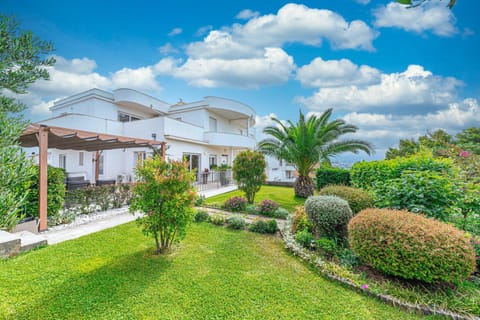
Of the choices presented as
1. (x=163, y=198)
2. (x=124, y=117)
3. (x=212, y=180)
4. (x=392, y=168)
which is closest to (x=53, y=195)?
(x=163, y=198)

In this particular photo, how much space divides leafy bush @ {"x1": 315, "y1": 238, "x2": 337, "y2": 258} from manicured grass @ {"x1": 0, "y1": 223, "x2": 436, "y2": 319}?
0.69 meters

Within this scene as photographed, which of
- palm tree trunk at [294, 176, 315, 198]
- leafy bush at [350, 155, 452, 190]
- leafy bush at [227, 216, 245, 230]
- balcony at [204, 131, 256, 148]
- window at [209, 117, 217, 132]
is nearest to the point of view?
leafy bush at [350, 155, 452, 190]

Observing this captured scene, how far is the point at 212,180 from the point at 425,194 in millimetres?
13226

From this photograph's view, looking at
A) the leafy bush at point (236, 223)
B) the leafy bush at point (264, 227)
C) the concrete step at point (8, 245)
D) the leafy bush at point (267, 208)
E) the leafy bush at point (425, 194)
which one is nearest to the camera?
the concrete step at point (8, 245)

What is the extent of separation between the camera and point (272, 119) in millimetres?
13500

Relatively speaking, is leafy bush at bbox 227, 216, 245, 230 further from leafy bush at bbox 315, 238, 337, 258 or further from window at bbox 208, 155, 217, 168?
window at bbox 208, 155, 217, 168

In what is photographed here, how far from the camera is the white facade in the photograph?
14.1 m

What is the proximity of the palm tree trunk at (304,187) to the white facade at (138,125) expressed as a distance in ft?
28.5

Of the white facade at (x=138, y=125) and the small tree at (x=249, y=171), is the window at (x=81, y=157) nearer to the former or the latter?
the white facade at (x=138, y=125)

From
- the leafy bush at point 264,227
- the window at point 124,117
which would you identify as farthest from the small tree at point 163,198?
the window at point 124,117

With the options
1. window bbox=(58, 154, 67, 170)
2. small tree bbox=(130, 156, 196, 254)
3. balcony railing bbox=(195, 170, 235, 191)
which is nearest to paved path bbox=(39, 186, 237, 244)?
small tree bbox=(130, 156, 196, 254)

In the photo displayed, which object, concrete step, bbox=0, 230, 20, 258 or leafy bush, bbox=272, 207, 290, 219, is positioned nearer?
concrete step, bbox=0, 230, 20, 258

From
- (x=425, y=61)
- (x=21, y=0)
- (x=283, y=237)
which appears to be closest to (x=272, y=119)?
(x=425, y=61)

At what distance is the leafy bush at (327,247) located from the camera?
15.0ft
